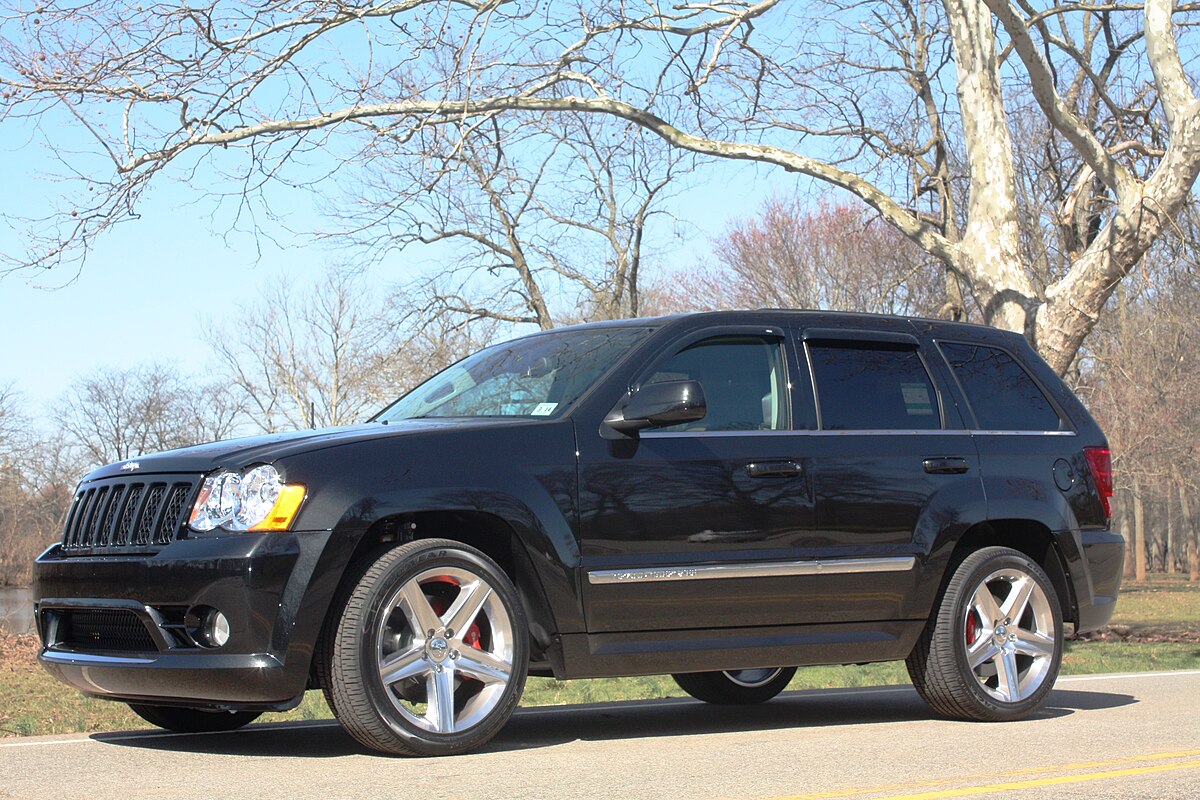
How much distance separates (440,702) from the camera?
5918 millimetres

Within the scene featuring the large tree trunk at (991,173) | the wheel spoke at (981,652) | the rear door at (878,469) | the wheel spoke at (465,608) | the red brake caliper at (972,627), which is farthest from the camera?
the large tree trunk at (991,173)

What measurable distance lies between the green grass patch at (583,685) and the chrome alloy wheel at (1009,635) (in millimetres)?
4310

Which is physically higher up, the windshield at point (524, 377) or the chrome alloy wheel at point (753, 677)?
the windshield at point (524, 377)

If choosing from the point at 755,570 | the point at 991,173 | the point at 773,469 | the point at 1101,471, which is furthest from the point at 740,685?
the point at 991,173

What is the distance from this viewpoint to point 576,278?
2952 cm

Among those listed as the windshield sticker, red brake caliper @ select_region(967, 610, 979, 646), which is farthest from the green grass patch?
the windshield sticker

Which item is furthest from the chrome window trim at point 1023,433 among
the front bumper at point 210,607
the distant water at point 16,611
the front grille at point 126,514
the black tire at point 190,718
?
the distant water at point 16,611

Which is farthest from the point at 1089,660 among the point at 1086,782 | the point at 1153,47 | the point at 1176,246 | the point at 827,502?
the point at 1086,782

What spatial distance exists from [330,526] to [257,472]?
356mm

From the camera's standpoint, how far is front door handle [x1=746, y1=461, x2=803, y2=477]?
674 cm

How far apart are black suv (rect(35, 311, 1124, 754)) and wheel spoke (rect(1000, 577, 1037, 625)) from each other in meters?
0.02

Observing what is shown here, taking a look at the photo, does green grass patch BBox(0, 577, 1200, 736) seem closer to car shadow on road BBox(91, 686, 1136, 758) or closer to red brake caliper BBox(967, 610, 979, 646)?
car shadow on road BBox(91, 686, 1136, 758)

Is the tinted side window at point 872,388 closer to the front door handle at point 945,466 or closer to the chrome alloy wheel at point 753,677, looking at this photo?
the front door handle at point 945,466

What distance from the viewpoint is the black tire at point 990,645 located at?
24.0ft
